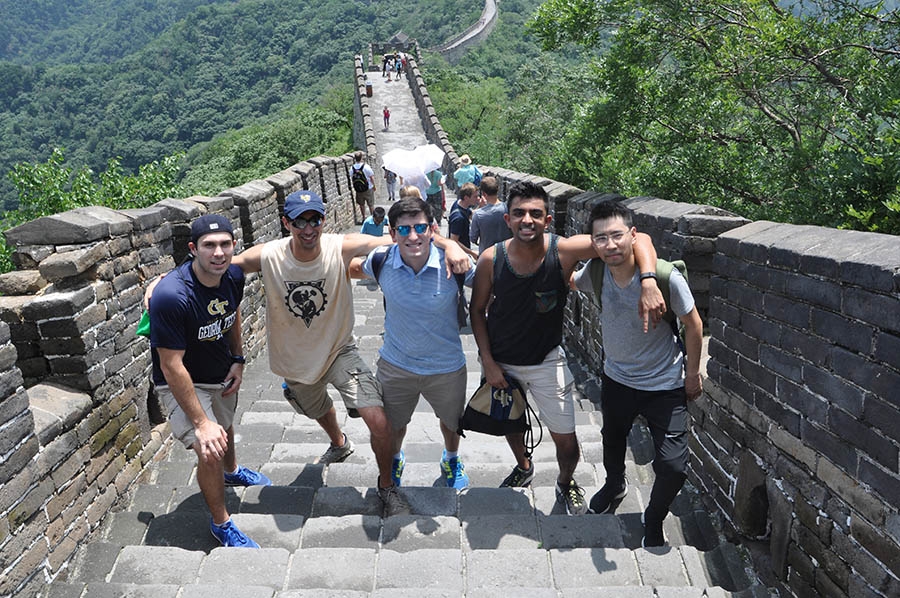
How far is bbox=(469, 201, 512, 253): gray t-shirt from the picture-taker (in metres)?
6.70

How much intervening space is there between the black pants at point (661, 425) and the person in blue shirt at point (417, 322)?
857 millimetres

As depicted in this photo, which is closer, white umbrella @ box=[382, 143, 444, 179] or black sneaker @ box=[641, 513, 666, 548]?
black sneaker @ box=[641, 513, 666, 548]

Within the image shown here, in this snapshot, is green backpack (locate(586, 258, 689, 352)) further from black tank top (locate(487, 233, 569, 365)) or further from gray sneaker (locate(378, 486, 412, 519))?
gray sneaker (locate(378, 486, 412, 519))

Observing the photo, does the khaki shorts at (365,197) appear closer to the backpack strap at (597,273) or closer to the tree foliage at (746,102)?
the tree foliage at (746,102)

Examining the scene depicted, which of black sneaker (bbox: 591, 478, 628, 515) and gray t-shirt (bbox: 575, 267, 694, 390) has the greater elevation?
gray t-shirt (bbox: 575, 267, 694, 390)

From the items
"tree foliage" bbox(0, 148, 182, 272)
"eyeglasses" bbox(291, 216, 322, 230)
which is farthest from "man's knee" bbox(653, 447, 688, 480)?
"tree foliage" bbox(0, 148, 182, 272)

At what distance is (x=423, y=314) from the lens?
3.78 m

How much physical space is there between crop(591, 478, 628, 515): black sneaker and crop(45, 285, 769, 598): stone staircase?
122mm

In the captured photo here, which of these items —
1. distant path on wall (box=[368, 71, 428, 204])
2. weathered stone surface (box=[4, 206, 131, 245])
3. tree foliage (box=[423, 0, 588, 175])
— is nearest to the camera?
weathered stone surface (box=[4, 206, 131, 245])

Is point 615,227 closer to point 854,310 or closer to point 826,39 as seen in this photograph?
point 854,310

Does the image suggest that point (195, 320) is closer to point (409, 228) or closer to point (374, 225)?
point (409, 228)

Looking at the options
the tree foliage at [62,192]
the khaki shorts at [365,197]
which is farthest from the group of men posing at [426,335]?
the tree foliage at [62,192]

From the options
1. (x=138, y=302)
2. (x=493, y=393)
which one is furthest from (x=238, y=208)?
(x=493, y=393)

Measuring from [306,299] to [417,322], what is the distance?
65 centimetres
